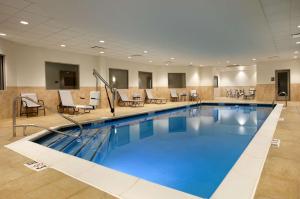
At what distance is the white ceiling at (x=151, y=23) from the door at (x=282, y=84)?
635cm

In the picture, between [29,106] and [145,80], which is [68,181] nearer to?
[29,106]

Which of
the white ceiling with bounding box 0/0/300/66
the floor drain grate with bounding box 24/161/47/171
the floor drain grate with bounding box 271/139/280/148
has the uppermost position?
the white ceiling with bounding box 0/0/300/66

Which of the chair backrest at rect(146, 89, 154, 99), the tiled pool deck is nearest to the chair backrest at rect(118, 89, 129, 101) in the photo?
the chair backrest at rect(146, 89, 154, 99)

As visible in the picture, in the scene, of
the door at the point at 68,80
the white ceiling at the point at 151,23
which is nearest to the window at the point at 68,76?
the door at the point at 68,80

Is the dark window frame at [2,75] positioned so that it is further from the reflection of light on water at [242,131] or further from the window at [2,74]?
the reflection of light on water at [242,131]

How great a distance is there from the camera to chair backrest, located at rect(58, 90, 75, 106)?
880 cm

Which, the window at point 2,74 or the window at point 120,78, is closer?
the window at point 2,74

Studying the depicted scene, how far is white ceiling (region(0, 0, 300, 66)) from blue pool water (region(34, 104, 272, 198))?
116 inches

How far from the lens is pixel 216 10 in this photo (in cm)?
472

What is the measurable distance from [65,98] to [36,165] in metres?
6.54

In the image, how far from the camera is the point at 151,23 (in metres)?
5.62

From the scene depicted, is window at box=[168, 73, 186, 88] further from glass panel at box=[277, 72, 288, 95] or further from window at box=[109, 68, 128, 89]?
glass panel at box=[277, 72, 288, 95]

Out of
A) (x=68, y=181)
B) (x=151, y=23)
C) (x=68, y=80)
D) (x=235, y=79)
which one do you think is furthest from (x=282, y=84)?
(x=68, y=181)

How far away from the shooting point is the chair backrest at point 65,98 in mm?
8801
